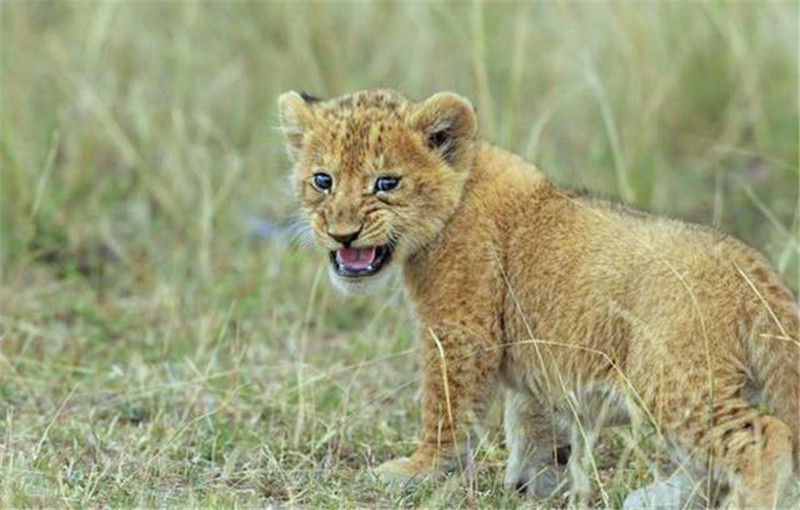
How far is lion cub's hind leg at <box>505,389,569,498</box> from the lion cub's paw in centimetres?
32

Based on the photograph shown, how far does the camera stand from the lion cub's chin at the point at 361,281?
23.5ft

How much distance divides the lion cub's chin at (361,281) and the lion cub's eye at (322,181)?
11.4 inches

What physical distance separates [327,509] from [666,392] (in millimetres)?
1175

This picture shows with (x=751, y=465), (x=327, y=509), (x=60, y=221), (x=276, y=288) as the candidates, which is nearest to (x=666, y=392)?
(x=751, y=465)

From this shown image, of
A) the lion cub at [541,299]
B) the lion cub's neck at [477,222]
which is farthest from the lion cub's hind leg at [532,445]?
the lion cub's neck at [477,222]

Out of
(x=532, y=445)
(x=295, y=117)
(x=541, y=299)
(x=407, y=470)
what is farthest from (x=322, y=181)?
(x=532, y=445)

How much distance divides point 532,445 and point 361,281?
0.87 m

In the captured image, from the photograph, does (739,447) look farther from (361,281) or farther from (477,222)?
(361,281)

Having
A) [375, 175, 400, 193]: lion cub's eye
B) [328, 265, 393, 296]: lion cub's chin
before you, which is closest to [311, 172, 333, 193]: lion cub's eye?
[375, 175, 400, 193]: lion cub's eye

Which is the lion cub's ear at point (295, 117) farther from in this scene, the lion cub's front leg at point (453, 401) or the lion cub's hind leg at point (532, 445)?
the lion cub's hind leg at point (532, 445)

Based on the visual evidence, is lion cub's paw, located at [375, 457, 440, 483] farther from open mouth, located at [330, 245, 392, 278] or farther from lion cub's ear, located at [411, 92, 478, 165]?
lion cub's ear, located at [411, 92, 478, 165]

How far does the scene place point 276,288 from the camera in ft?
32.3

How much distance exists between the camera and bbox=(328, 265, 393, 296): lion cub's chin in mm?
7152

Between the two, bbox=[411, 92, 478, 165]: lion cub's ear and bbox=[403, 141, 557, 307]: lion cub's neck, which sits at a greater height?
bbox=[411, 92, 478, 165]: lion cub's ear
